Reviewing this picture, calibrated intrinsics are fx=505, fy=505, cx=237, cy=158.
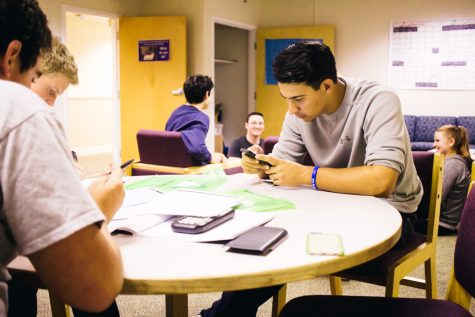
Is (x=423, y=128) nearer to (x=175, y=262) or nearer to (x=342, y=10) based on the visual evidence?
(x=342, y=10)

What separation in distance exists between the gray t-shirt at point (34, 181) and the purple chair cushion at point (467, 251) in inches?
39.9

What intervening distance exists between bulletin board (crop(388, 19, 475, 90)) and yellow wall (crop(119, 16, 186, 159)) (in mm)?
3157

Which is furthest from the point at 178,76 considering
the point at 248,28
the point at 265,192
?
the point at 265,192

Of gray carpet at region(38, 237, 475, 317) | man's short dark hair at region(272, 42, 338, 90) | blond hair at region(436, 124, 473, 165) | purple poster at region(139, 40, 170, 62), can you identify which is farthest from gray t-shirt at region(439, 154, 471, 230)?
purple poster at region(139, 40, 170, 62)

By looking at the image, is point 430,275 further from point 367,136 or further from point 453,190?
point 453,190

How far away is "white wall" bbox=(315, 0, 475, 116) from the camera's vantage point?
7000mm

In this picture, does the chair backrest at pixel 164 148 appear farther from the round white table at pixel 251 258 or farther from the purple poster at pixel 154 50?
the purple poster at pixel 154 50

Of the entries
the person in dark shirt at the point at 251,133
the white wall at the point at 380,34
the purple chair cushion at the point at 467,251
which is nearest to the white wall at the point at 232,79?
the white wall at the point at 380,34

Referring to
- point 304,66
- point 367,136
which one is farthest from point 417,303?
point 304,66

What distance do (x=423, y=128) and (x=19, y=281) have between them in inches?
264

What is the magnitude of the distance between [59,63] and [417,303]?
5.00 feet

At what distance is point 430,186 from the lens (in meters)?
2.05

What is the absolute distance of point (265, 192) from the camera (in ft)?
5.50

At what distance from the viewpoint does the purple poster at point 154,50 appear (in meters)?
6.31
